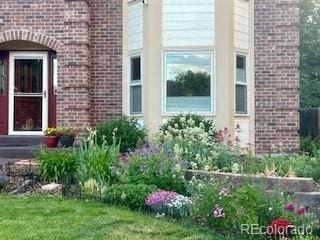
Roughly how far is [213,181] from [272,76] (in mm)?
6494

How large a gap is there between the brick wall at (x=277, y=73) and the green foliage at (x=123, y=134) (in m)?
3.21

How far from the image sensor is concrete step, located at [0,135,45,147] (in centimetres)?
1138

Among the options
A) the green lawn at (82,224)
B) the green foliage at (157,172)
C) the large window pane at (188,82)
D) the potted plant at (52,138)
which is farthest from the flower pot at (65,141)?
the green lawn at (82,224)

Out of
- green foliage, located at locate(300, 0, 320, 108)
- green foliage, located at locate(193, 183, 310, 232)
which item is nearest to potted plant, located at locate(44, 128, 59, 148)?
green foliage, located at locate(193, 183, 310, 232)

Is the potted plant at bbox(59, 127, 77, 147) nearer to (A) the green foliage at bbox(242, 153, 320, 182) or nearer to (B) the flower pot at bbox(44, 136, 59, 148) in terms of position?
(B) the flower pot at bbox(44, 136, 59, 148)

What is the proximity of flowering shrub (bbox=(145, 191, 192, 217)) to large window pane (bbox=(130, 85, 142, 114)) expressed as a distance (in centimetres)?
557

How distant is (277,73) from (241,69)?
909 mm

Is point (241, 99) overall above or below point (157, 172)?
above

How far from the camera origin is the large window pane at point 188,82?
1096cm

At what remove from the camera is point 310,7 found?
2503 cm

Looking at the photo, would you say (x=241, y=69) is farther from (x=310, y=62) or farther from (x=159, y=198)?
(x=310, y=62)

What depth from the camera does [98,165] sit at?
7.49 meters

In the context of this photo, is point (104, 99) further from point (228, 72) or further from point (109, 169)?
point (109, 169)

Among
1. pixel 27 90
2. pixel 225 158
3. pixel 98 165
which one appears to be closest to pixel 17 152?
pixel 27 90
